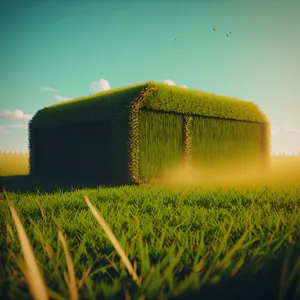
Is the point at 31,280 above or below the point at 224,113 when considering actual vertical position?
below

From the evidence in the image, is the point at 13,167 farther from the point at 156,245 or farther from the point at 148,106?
the point at 156,245

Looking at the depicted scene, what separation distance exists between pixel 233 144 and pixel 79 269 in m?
11.6

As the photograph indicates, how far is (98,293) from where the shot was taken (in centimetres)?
157

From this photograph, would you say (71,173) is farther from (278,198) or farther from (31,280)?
(31,280)

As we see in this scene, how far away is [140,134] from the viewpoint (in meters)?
9.70

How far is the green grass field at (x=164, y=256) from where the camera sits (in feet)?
4.85

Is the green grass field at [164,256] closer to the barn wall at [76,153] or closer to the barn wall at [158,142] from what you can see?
the barn wall at [158,142]

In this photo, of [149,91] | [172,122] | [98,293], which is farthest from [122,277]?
[172,122]

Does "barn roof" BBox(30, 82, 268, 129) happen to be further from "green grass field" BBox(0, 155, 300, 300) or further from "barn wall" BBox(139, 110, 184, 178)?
"green grass field" BBox(0, 155, 300, 300)

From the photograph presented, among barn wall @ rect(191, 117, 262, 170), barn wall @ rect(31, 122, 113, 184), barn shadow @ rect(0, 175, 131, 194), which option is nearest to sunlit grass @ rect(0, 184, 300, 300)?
barn shadow @ rect(0, 175, 131, 194)

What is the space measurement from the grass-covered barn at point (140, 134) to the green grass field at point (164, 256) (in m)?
→ 4.11

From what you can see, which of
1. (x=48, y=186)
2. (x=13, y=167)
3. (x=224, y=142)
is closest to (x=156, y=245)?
(x=48, y=186)

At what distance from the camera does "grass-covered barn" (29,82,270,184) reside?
9.58 metres

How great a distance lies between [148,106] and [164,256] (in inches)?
304
